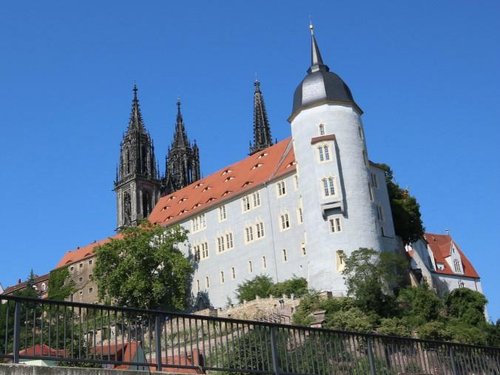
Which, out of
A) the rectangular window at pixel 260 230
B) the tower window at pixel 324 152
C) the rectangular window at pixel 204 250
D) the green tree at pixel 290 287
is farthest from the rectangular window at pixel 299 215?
the rectangular window at pixel 204 250

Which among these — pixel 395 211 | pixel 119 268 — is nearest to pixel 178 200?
Answer: pixel 119 268

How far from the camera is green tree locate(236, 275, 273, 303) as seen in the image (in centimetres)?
5909

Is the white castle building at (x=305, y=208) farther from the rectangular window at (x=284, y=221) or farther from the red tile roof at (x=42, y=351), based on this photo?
the red tile roof at (x=42, y=351)

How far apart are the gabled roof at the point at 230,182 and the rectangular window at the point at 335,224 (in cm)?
758

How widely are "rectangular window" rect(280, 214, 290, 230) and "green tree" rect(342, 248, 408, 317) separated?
9.00m

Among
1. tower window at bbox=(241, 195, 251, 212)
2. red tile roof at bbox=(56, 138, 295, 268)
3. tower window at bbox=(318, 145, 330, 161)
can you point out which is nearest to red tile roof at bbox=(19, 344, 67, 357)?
tower window at bbox=(318, 145, 330, 161)

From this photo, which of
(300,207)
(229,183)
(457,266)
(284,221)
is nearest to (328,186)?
(300,207)

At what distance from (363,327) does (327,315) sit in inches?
157

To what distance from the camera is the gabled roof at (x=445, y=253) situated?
7569 cm

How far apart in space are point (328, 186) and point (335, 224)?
3.02 metres

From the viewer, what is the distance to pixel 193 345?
11648 millimetres

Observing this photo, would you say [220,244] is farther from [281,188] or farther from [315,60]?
[315,60]

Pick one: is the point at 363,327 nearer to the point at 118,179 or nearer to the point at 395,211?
the point at 395,211

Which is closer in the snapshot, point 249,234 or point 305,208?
point 305,208
